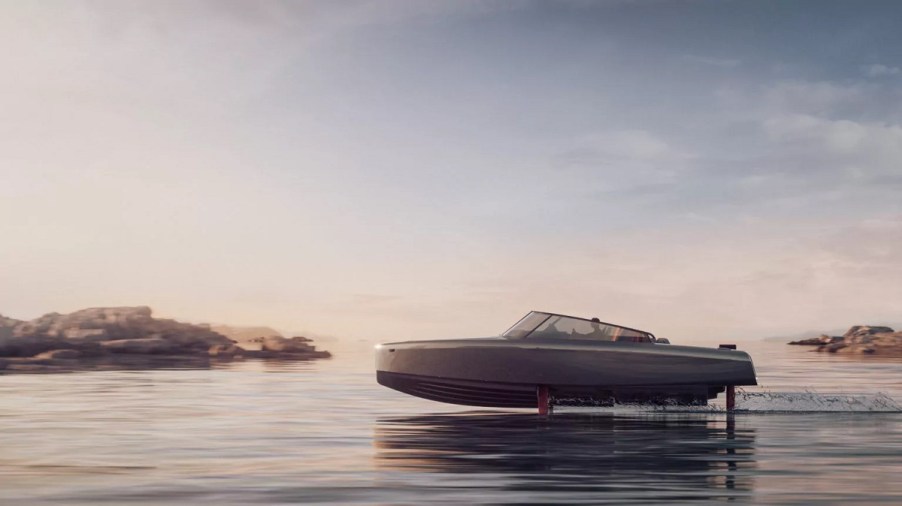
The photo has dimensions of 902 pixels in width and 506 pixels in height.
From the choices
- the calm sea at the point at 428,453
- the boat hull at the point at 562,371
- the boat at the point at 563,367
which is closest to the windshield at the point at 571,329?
the boat at the point at 563,367

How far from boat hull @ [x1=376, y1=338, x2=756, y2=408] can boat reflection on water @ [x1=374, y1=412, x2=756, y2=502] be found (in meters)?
0.59

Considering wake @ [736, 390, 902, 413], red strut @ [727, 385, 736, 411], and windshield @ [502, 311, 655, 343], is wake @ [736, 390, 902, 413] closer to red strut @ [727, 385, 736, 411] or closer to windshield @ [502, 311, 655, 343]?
red strut @ [727, 385, 736, 411]

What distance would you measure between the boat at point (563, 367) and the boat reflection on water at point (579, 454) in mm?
603

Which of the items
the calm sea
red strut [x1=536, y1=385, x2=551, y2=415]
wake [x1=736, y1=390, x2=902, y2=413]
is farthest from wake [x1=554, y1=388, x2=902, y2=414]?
red strut [x1=536, y1=385, x2=551, y2=415]

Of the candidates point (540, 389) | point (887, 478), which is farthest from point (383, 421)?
point (887, 478)

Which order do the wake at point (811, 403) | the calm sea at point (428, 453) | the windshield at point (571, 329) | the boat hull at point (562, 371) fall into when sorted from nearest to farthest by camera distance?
the calm sea at point (428, 453), the boat hull at point (562, 371), the windshield at point (571, 329), the wake at point (811, 403)

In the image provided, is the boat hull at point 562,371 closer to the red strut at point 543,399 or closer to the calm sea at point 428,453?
the red strut at point 543,399

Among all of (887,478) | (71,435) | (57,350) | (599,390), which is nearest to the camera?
(887,478)

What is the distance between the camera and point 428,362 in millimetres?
→ 17547

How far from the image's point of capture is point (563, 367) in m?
17.2

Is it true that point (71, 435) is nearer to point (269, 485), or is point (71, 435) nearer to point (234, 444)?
point (234, 444)

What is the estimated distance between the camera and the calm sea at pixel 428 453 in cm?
853

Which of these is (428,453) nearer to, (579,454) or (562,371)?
(579,454)

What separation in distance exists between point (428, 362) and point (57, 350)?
46.2m
